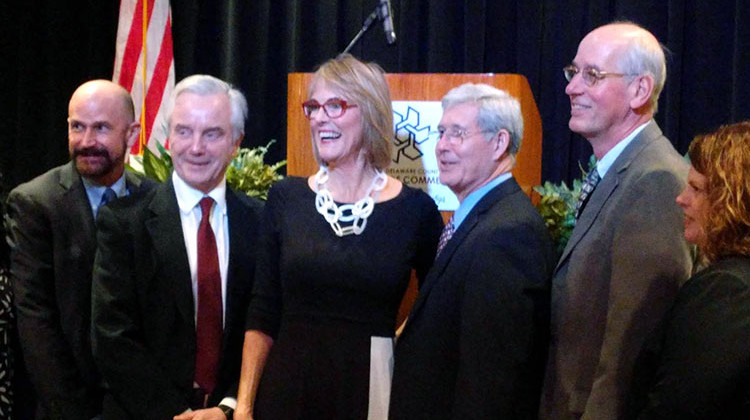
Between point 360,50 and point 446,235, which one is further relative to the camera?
point 360,50

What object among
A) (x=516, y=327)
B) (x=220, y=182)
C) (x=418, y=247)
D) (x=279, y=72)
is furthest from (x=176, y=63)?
(x=516, y=327)

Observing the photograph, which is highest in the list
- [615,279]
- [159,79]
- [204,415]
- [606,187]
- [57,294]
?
[159,79]

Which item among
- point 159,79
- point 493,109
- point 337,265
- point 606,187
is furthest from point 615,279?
point 159,79

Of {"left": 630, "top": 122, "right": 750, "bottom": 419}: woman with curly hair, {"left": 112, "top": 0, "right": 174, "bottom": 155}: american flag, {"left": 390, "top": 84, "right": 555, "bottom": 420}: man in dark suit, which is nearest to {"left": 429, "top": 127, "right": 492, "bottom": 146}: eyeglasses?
{"left": 390, "top": 84, "right": 555, "bottom": 420}: man in dark suit

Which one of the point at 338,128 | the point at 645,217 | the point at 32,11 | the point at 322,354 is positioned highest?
the point at 32,11

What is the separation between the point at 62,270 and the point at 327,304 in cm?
103

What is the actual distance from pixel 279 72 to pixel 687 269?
3975mm

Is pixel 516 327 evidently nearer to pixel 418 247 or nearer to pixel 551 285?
pixel 551 285

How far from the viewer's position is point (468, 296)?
7.89 ft

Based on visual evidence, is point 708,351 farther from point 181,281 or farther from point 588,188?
point 181,281

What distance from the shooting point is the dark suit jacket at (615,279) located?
2387 mm

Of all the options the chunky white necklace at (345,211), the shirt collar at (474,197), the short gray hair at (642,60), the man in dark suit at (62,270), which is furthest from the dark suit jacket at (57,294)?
the short gray hair at (642,60)

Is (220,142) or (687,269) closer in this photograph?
(687,269)

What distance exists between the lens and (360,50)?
5762 millimetres
